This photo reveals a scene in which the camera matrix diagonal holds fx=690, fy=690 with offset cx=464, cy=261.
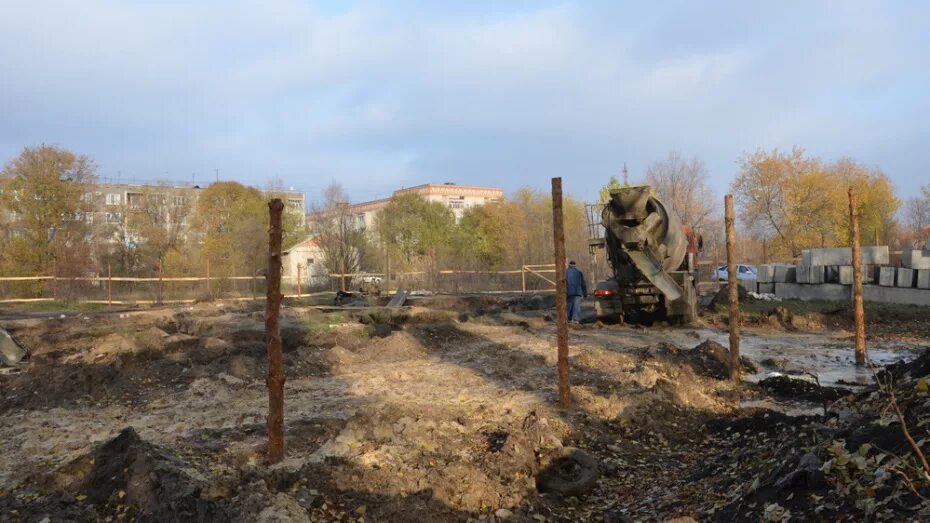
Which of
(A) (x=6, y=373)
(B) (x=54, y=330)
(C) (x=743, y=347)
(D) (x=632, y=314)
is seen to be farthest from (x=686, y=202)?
(A) (x=6, y=373)

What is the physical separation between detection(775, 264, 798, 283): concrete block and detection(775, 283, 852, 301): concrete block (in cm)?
19

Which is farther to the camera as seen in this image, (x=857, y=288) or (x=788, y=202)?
(x=788, y=202)

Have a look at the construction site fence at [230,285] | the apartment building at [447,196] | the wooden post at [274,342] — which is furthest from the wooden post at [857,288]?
the apartment building at [447,196]

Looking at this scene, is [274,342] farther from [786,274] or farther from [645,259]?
[786,274]

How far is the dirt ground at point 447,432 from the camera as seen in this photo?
4.77 meters

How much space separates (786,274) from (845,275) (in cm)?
269

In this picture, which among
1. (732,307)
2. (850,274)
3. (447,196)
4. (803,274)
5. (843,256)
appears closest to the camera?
(732,307)

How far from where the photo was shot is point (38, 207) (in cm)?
3316

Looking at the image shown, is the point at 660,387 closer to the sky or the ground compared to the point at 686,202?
closer to the ground

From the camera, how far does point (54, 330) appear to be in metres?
17.6

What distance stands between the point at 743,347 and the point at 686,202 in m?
42.6

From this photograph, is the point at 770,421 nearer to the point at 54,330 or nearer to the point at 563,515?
the point at 563,515

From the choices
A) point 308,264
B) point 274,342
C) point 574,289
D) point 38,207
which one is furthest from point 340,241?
point 274,342

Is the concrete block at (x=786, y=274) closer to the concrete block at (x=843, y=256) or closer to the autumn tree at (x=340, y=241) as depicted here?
the concrete block at (x=843, y=256)
